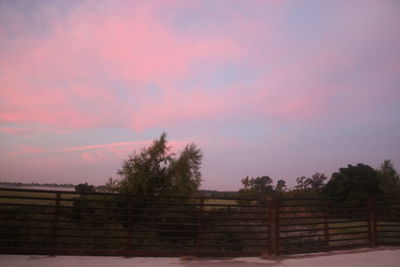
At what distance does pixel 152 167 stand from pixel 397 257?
13.2 m

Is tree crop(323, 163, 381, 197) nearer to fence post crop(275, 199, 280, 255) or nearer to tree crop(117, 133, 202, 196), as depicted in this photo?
tree crop(117, 133, 202, 196)

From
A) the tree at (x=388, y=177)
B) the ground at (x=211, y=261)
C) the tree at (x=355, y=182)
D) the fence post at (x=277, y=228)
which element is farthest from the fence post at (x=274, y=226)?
the tree at (x=388, y=177)

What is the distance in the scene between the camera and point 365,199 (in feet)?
30.2

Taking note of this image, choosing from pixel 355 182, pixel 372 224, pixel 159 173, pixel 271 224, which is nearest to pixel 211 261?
pixel 271 224

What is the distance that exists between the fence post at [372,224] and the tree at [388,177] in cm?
5083

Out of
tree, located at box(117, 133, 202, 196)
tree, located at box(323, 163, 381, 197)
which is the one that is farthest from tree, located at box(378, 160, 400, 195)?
tree, located at box(117, 133, 202, 196)

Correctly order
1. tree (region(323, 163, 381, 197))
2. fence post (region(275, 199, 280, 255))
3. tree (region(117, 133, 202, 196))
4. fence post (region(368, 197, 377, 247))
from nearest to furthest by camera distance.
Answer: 1. fence post (region(275, 199, 280, 255))
2. fence post (region(368, 197, 377, 247))
3. tree (region(117, 133, 202, 196))
4. tree (region(323, 163, 381, 197))

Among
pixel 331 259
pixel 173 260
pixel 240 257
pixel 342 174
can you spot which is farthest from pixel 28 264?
Answer: pixel 342 174

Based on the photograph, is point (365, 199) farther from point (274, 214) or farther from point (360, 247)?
point (274, 214)

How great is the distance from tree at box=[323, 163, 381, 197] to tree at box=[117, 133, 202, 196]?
37358 mm

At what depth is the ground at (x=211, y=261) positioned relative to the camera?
6.45 m

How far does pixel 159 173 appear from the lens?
1795 centimetres

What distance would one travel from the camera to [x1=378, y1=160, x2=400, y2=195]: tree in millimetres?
53844

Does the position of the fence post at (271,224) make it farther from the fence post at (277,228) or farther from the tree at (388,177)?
the tree at (388,177)
